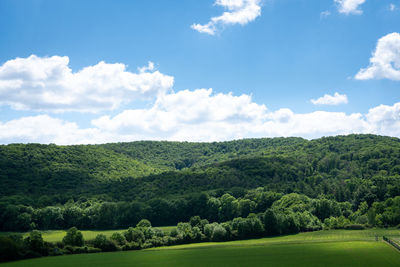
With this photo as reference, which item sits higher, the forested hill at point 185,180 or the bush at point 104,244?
the forested hill at point 185,180

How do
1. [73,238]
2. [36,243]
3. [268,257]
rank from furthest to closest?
[73,238] < [36,243] < [268,257]

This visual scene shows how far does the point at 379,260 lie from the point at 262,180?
130070 mm

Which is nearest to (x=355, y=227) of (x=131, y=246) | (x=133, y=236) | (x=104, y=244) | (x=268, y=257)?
(x=268, y=257)

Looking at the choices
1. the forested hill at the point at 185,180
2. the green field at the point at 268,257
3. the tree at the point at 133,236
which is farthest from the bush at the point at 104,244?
the forested hill at the point at 185,180

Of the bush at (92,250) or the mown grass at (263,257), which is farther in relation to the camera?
the bush at (92,250)

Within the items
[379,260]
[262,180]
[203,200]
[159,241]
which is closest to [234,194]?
[203,200]

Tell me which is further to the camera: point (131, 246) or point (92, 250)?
point (131, 246)

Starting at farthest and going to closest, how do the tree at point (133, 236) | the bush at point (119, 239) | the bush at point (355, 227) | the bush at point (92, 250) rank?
the bush at point (355, 227) < the tree at point (133, 236) < the bush at point (119, 239) < the bush at point (92, 250)

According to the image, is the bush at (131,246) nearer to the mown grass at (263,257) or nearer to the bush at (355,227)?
the mown grass at (263,257)

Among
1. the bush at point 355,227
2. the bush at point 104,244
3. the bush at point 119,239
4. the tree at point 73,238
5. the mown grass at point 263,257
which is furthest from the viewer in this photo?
the bush at point 355,227

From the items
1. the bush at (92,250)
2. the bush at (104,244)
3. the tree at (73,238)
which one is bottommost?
the bush at (92,250)

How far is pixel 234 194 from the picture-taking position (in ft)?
518

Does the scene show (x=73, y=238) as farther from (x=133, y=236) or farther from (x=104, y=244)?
(x=133, y=236)

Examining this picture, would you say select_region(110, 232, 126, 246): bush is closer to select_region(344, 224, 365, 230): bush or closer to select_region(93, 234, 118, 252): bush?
select_region(93, 234, 118, 252): bush
